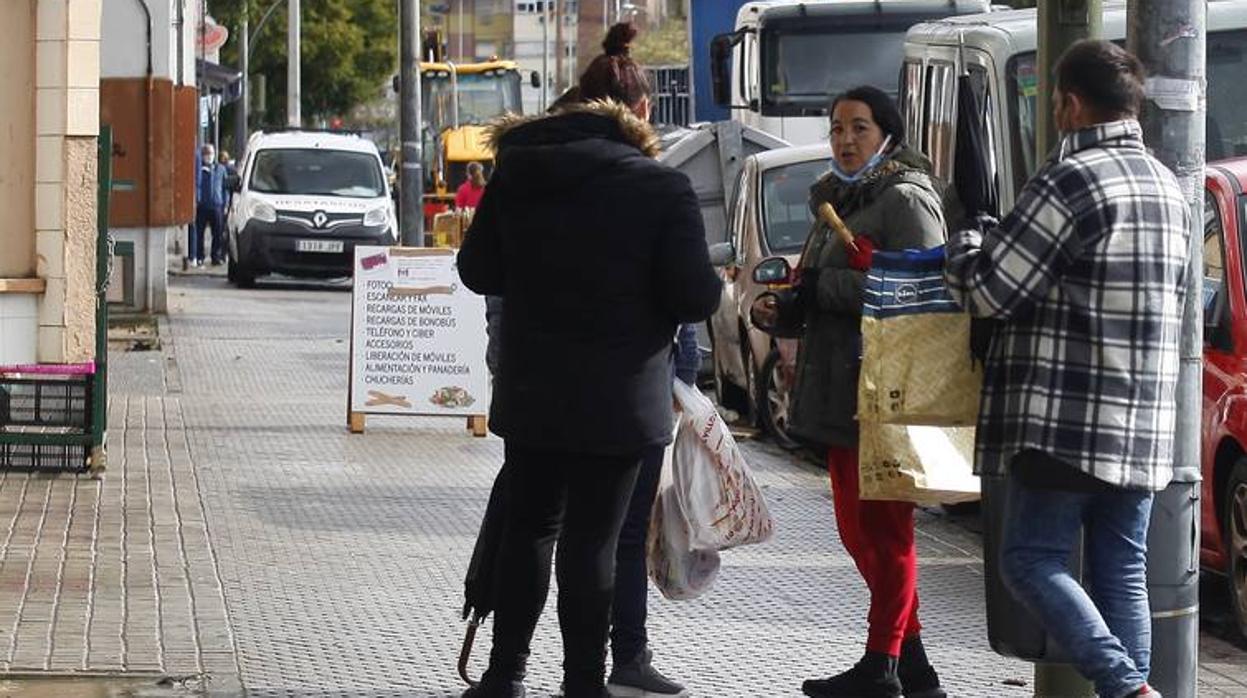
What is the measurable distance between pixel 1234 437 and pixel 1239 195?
1.25m

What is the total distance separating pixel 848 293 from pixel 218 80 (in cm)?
3798

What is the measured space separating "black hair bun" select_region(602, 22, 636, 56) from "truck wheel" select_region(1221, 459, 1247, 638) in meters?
2.86

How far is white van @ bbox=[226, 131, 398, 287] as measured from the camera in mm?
32594

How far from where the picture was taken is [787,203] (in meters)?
16.7

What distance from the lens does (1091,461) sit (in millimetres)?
6113

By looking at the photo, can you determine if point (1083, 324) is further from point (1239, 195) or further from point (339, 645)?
point (1239, 195)

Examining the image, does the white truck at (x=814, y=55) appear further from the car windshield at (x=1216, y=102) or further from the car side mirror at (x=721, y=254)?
the car side mirror at (x=721, y=254)

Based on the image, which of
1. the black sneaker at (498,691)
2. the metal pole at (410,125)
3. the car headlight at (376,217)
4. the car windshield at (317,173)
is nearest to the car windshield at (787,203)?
the metal pole at (410,125)

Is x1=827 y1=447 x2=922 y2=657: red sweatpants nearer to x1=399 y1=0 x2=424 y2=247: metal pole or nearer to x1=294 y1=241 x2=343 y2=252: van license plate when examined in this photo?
x1=399 y1=0 x2=424 y2=247: metal pole

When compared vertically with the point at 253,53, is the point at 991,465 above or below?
below

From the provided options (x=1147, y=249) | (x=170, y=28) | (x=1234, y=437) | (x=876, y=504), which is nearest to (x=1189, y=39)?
(x=1147, y=249)

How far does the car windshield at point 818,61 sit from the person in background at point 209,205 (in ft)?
49.7

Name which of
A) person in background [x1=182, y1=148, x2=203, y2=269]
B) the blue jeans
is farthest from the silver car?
person in background [x1=182, y1=148, x2=203, y2=269]

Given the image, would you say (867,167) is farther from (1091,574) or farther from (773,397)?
(773,397)
